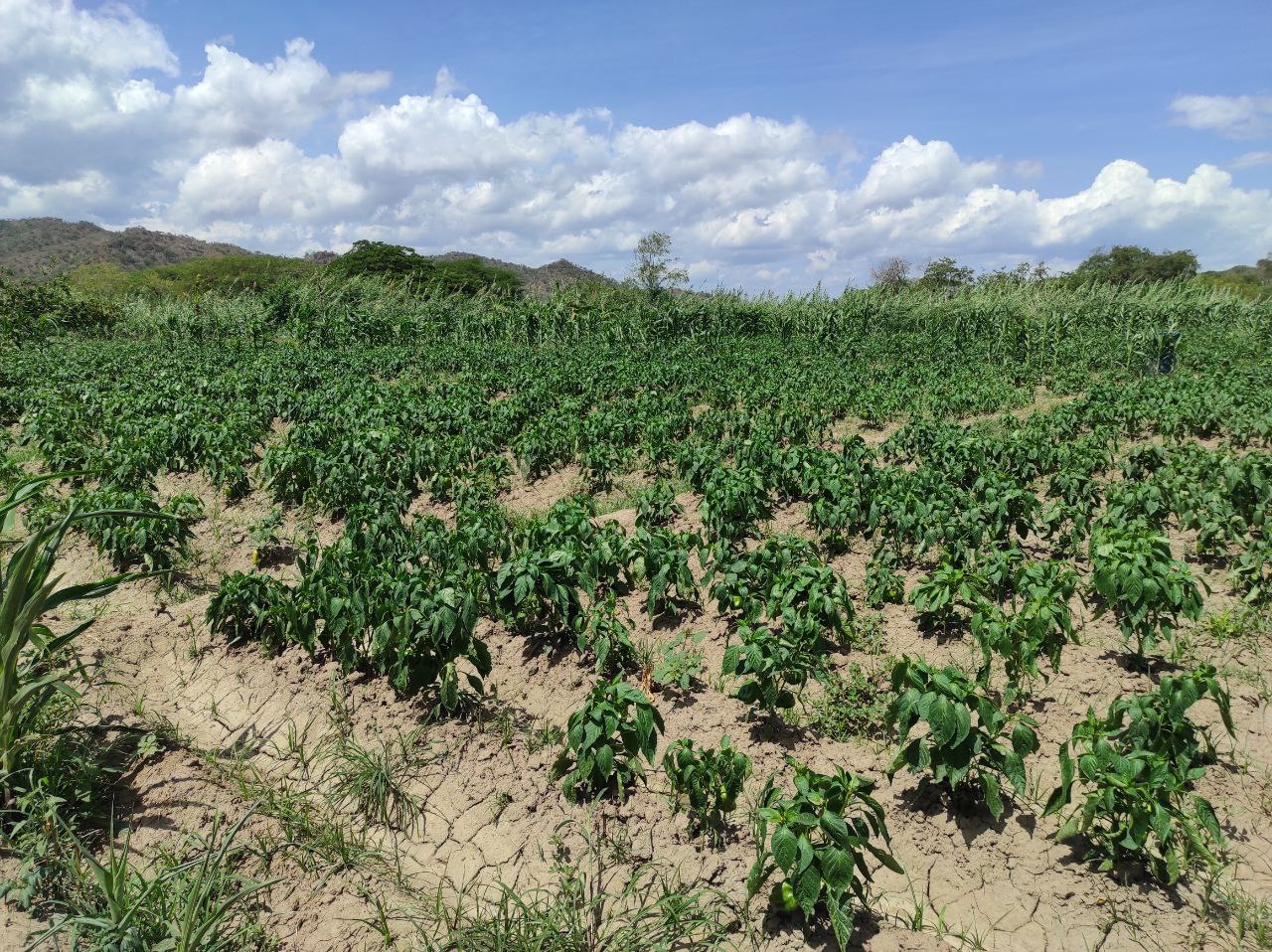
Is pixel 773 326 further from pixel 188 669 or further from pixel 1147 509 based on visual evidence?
pixel 188 669

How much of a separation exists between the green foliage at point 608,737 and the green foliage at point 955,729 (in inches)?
45.7

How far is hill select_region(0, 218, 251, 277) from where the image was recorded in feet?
270

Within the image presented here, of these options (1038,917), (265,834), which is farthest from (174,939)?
(1038,917)

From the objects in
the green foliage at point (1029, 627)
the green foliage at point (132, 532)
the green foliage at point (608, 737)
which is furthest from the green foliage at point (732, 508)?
the green foliage at point (132, 532)

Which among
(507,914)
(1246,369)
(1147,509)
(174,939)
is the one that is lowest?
(507,914)

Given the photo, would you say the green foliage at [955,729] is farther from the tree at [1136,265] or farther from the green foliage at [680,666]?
the tree at [1136,265]

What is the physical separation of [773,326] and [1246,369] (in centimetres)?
1416

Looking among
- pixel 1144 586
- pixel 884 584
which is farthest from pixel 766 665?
pixel 1144 586

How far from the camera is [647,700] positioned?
333 cm

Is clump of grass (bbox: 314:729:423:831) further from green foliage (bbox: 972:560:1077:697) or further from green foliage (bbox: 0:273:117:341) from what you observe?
green foliage (bbox: 0:273:117:341)

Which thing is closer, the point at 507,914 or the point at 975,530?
the point at 507,914

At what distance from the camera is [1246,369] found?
1198 centimetres

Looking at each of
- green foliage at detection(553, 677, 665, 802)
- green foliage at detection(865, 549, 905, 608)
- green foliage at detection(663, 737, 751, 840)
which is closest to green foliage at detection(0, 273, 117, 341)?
green foliage at detection(553, 677, 665, 802)

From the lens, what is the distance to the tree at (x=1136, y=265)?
4869 centimetres
